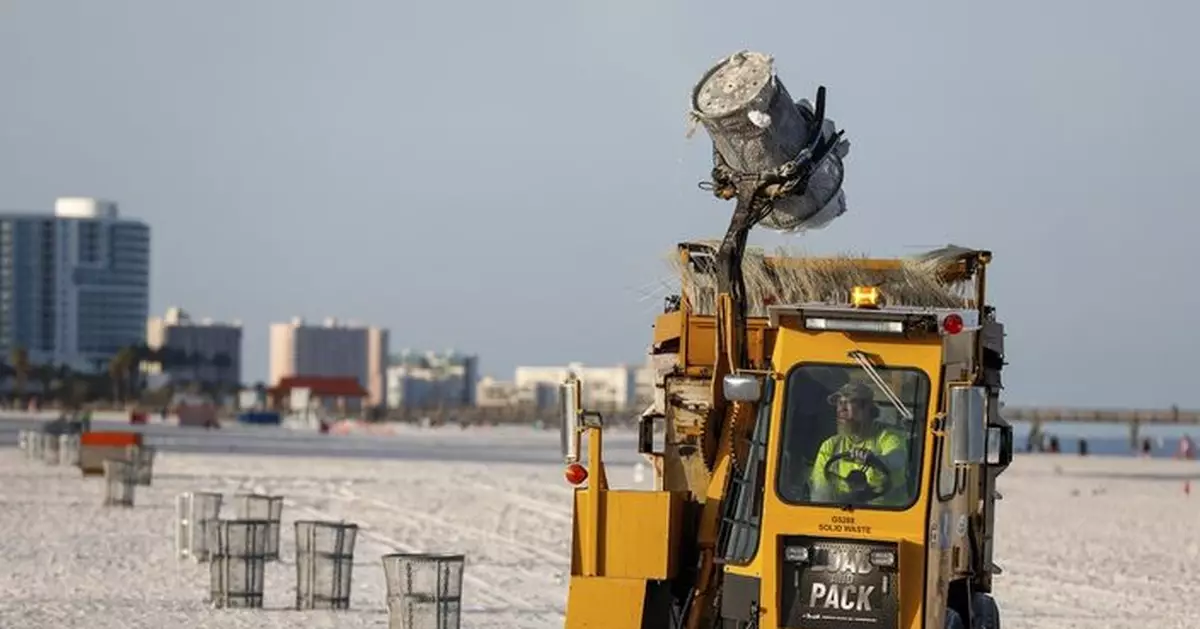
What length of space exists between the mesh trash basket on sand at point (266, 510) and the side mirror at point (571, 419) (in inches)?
368

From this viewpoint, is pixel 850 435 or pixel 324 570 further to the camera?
pixel 324 570

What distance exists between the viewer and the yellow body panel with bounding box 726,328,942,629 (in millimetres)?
12719

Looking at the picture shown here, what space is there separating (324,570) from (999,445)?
8.64 m

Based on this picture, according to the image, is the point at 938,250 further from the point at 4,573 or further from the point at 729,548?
the point at 4,573

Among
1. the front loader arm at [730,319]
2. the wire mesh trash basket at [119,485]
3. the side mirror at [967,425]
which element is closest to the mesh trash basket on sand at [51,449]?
the wire mesh trash basket at [119,485]

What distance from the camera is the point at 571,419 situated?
13.3m

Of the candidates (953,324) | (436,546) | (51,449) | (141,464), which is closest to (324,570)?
(436,546)

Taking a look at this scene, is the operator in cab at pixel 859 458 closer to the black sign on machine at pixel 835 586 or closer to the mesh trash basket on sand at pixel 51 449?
the black sign on machine at pixel 835 586

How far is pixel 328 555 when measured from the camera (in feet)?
67.4

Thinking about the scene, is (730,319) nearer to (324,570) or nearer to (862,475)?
(862,475)

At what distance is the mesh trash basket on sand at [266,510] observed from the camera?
23.4 m

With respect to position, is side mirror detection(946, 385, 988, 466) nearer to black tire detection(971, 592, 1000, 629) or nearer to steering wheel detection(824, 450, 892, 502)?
steering wheel detection(824, 450, 892, 502)

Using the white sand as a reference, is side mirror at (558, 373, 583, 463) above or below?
above

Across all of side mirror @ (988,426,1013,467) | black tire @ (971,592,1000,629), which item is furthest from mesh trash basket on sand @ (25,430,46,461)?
side mirror @ (988,426,1013,467)
